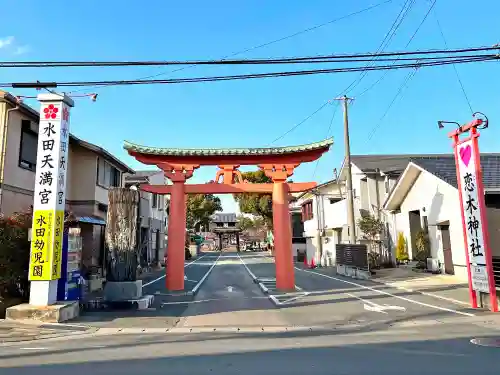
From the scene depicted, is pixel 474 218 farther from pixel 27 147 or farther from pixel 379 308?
pixel 27 147

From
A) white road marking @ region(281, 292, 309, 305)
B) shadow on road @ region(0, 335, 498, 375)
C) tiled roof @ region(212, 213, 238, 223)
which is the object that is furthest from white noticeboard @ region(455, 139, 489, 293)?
tiled roof @ region(212, 213, 238, 223)

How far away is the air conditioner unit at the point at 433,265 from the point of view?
19.2m

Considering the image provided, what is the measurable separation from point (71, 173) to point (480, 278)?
16.6m

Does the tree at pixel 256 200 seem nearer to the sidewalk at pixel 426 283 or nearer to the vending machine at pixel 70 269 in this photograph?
the sidewalk at pixel 426 283

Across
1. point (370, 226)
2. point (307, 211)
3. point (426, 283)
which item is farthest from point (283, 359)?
point (307, 211)

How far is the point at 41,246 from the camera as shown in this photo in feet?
33.6

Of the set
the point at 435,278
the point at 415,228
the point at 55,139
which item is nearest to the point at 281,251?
the point at 435,278

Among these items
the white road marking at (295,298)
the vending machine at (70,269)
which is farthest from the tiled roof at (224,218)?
the vending machine at (70,269)

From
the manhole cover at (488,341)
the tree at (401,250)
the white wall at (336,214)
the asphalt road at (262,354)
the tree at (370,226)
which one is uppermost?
the white wall at (336,214)

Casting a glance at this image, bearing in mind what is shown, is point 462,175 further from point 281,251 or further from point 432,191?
point 432,191

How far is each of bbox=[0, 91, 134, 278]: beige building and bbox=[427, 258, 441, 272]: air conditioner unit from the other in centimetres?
1618

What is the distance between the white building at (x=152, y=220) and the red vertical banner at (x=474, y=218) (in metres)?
18.3

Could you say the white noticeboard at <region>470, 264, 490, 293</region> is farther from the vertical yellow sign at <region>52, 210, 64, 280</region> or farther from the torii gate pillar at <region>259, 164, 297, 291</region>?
the vertical yellow sign at <region>52, 210, 64, 280</region>

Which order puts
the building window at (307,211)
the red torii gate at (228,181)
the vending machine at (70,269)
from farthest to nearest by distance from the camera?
the building window at (307,211), the red torii gate at (228,181), the vending machine at (70,269)
